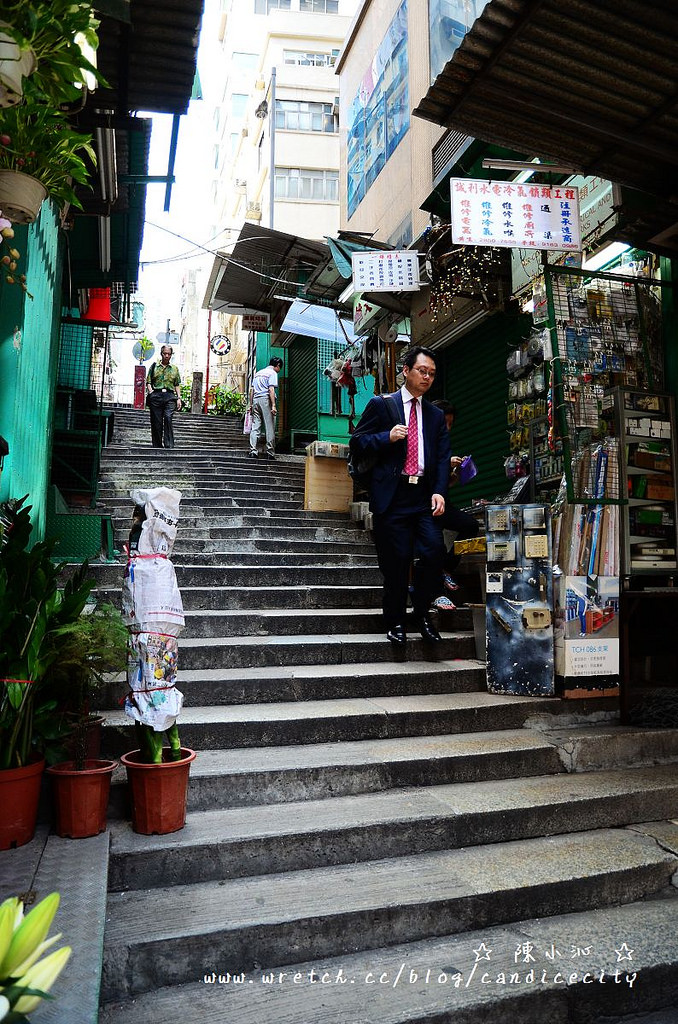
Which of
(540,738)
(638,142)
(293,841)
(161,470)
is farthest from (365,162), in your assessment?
(293,841)

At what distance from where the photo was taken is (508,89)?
177 inches

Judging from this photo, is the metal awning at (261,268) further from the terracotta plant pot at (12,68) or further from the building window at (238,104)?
the building window at (238,104)

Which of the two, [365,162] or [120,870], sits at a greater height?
[365,162]

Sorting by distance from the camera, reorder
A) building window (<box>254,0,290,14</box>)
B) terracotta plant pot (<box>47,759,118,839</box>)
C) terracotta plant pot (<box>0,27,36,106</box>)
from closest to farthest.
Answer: terracotta plant pot (<box>0,27,36,106</box>) → terracotta plant pot (<box>47,759,118,839</box>) → building window (<box>254,0,290,14</box>)

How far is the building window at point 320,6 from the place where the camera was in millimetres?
37125

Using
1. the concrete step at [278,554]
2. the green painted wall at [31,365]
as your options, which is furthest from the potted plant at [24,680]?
the concrete step at [278,554]

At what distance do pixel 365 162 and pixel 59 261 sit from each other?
833 cm

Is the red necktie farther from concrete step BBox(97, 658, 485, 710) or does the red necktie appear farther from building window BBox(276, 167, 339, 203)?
building window BBox(276, 167, 339, 203)

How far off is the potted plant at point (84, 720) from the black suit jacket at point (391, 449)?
2.58 meters

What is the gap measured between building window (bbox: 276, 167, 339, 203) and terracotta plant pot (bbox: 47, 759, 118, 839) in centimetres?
2970

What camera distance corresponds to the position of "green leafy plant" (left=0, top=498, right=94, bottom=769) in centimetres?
304

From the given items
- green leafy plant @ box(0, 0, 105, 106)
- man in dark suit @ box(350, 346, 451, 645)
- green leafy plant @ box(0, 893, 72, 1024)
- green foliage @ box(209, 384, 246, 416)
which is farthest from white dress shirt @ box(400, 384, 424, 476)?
green foliage @ box(209, 384, 246, 416)

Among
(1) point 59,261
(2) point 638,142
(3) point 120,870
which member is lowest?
(3) point 120,870

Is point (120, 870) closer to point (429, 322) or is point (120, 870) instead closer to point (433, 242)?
point (433, 242)
